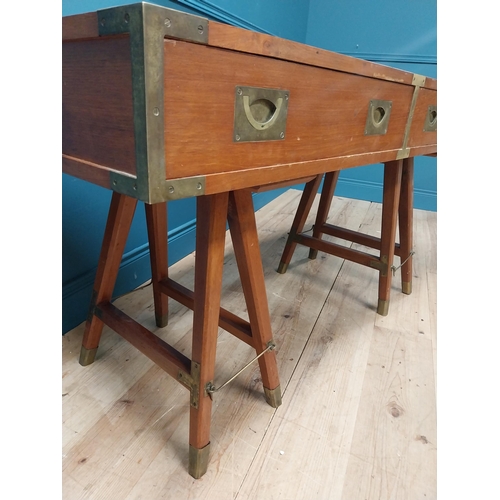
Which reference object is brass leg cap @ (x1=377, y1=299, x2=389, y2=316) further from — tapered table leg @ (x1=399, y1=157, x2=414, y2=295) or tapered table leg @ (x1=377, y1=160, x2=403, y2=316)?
tapered table leg @ (x1=399, y1=157, x2=414, y2=295)

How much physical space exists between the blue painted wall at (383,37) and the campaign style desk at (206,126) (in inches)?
76.2

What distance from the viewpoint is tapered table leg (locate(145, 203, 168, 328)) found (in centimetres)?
104

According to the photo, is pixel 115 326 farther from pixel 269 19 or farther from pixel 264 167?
pixel 269 19

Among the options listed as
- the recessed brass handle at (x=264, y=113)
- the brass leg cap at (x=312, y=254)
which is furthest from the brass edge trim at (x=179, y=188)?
the brass leg cap at (x=312, y=254)

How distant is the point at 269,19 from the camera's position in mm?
2152

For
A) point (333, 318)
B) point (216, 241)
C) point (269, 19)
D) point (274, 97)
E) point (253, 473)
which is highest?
point (269, 19)

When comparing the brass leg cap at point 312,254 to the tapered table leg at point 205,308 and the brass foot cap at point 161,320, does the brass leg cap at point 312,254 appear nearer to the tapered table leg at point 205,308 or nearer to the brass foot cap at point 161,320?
the brass foot cap at point 161,320

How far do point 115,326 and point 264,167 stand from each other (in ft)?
1.89

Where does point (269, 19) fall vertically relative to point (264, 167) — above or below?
above

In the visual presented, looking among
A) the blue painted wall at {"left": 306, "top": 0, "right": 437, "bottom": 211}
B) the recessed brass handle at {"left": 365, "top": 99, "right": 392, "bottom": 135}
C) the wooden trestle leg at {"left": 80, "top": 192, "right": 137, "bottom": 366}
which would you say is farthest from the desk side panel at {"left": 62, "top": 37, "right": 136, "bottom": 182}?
the blue painted wall at {"left": 306, "top": 0, "right": 437, "bottom": 211}

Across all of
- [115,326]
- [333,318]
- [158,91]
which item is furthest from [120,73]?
[333,318]

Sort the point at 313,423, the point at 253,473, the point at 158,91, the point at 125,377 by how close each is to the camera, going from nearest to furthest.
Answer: the point at 158,91 → the point at 253,473 → the point at 313,423 → the point at 125,377

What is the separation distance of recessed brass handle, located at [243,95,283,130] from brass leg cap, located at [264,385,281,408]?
2.08 ft

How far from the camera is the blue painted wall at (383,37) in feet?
8.13
